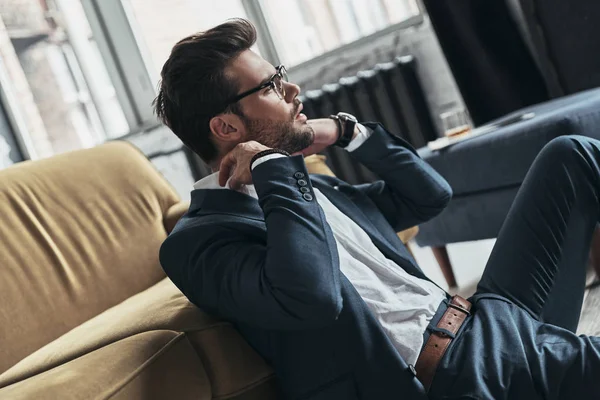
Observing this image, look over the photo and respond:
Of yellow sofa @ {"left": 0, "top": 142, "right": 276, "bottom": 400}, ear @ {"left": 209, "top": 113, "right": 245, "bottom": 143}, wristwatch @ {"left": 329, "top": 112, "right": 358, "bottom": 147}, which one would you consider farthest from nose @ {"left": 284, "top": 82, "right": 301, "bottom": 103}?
yellow sofa @ {"left": 0, "top": 142, "right": 276, "bottom": 400}

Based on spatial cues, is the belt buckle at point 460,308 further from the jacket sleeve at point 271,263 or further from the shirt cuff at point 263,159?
the shirt cuff at point 263,159

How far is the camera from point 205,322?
115 cm

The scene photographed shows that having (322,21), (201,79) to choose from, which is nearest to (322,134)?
(201,79)

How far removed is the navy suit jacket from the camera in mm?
1016

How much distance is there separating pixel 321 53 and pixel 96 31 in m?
1.26

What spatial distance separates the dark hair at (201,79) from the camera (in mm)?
1306

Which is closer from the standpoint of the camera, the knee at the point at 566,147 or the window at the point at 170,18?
the knee at the point at 566,147

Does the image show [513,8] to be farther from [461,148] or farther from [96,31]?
[96,31]

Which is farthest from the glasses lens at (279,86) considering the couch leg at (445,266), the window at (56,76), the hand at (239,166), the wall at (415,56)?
the window at (56,76)

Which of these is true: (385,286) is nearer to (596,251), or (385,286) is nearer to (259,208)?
(259,208)

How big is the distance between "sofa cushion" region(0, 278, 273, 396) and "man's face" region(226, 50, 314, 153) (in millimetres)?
341

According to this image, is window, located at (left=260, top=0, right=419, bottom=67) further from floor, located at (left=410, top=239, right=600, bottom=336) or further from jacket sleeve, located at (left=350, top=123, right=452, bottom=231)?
jacket sleeve, located at (left=350, top=123, right=452, bottom=231)

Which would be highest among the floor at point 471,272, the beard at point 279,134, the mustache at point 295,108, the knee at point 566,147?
the mustache at point 295,108

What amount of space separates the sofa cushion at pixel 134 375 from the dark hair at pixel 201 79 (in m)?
0.41
